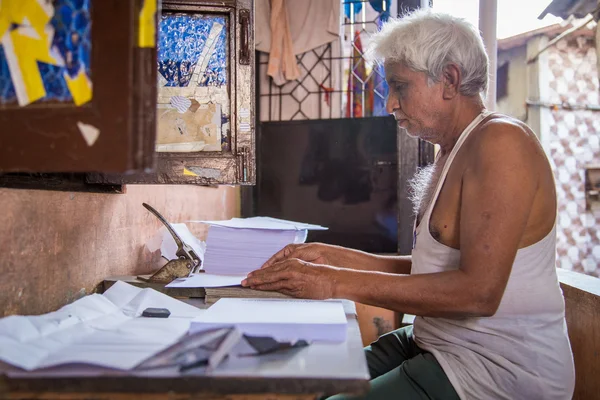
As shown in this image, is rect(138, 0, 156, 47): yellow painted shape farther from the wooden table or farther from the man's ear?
the man's ear

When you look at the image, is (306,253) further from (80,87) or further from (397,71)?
(80,87)

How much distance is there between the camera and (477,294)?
123 centimetres

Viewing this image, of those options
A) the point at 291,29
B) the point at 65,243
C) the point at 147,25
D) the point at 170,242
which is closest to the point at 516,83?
the point at 291,29

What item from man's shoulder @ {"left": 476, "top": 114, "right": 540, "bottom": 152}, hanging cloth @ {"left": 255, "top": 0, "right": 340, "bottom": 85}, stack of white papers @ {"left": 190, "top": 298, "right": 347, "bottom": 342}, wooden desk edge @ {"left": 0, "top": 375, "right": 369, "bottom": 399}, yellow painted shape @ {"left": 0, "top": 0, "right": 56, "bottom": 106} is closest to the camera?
wooden desk edge @ {"left": 0, "top": 375, "right": 369, "bottom": 399}

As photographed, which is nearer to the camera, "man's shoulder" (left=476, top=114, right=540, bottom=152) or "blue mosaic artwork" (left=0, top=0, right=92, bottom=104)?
"blue mosaic artwork" (left=0, top=0, right=92, bottom=104)

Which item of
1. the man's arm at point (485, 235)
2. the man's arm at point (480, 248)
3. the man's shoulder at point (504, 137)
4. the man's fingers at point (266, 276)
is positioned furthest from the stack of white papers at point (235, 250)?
the man's shoulder at point (504, 137)

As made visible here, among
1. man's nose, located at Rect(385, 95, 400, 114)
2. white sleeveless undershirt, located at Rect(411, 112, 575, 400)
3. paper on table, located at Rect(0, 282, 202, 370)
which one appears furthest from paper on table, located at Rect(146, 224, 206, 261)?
white sleeveless undershirt, located at Rect(411, 112, 575, 400)

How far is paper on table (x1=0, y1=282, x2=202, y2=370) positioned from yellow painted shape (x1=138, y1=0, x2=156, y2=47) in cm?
49

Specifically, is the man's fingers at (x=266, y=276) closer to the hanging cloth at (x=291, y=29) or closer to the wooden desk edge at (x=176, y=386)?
the wooden desk edge at (x=176, y=386)

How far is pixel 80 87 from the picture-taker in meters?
0.87

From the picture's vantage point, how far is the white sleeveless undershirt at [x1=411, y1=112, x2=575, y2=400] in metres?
1.29

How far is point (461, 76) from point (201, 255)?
1081 mm

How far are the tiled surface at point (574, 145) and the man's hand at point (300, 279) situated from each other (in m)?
7.29

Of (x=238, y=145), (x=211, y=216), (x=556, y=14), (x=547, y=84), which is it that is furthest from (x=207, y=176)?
(x=547, y=84)
